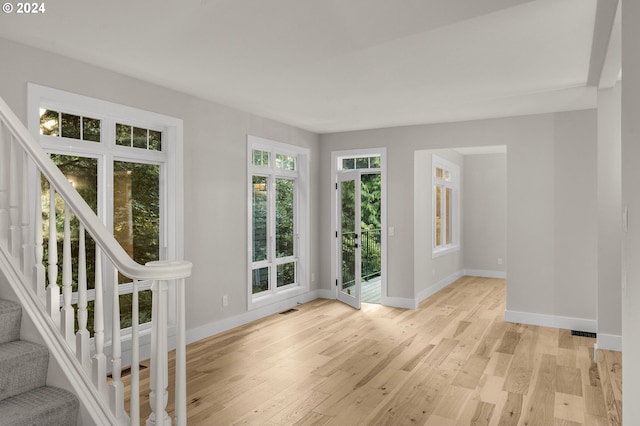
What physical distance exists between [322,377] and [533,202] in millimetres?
3472

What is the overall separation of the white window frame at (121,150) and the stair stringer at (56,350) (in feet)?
3.71

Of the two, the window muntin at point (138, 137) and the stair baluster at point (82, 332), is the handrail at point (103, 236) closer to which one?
the stair baluster at point (82, 332)

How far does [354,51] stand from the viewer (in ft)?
10.8

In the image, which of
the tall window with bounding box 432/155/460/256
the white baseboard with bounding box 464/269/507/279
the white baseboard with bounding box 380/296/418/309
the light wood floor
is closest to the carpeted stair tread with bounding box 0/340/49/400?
the light wood floor

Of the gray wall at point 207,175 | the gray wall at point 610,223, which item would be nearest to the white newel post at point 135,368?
the gray wall at point 207,175

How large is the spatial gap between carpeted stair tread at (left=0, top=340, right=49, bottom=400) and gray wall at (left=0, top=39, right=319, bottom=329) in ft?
7.57

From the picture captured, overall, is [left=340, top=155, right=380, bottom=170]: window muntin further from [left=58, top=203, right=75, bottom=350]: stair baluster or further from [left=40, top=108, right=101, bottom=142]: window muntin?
[left=58, top=203, right=75, bottom=350]: stair baluster

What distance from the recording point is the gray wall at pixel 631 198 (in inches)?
70.2

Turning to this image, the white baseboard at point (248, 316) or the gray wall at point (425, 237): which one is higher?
the gray wall at point (425, 237)

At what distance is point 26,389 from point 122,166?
8.34 ft

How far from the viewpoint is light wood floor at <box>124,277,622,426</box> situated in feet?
10.0

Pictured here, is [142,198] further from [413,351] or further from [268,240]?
[413,351]

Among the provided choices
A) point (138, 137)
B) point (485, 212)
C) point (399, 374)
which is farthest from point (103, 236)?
point (485, 212)

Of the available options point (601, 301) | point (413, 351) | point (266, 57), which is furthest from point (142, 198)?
point (601, 301)
